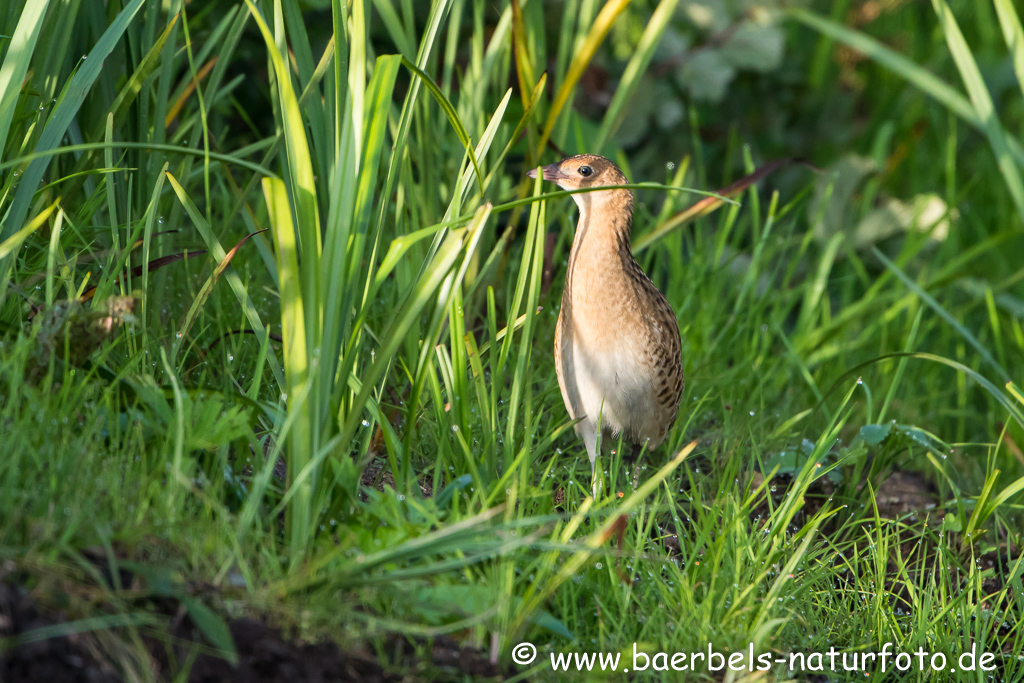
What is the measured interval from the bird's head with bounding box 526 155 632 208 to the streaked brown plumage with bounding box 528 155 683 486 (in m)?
0.04

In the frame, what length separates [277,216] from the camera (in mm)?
1733

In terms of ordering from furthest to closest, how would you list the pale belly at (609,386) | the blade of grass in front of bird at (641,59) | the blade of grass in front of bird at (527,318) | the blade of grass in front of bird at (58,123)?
the blade of grass in front of bird at (641,59) < the pale belly at (609,386) < the blade of grass in front of bird at (527,318) < the blade of grass in front of bird at (58,123)

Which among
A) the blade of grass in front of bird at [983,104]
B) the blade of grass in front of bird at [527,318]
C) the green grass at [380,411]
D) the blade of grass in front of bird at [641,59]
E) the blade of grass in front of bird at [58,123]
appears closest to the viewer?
the green grass at [380,411]

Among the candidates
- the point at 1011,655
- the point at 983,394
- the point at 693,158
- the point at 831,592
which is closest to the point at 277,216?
the point at 831,592

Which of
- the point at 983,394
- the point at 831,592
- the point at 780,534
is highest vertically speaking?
the point at 780,534

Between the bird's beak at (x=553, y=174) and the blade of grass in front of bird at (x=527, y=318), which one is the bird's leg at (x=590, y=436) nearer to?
the blade of grass in front of bird at (x=527, y=318)

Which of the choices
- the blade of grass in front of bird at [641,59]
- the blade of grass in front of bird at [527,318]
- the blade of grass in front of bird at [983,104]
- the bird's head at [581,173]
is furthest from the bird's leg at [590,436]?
the blade of grass in front of bird at [983,104]

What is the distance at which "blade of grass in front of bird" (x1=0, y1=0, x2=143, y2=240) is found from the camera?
2170mm

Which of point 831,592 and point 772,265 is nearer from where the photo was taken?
point 831,592

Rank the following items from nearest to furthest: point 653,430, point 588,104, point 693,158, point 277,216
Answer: point 277,216
point 653,430
point 588,104
point 693,158

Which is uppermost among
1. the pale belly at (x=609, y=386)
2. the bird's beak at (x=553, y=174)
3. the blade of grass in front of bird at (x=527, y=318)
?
the bird's beak at (x=553, y=174)

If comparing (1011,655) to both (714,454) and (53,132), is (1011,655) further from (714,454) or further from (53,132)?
(53,132)

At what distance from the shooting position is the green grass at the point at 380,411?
1.68m

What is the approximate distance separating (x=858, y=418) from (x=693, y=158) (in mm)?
1810
